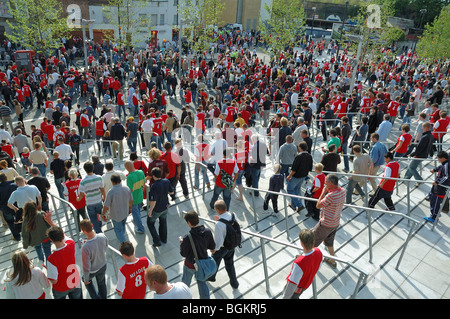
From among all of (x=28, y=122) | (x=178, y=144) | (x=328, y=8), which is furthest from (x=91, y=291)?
(x=328, y=8)

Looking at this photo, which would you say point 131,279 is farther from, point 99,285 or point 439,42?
point 439,42

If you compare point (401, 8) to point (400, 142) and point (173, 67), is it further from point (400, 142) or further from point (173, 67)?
point (400, 142)

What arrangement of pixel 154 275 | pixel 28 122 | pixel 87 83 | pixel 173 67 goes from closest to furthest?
pixel 154 275 → pixel 28 122 → pixel 87 83 → pixel 173 67

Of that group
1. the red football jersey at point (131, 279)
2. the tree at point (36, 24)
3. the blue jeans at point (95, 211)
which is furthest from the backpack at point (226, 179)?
the tree at point (36, 24)

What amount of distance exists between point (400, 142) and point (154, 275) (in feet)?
27.1

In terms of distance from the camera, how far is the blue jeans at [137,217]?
22.5 feet

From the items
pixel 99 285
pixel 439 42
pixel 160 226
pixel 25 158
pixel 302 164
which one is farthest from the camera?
pixel 439 42

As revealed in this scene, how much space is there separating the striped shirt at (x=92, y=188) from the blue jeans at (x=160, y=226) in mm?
1123

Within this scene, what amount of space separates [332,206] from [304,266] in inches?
70.6

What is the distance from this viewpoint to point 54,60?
2389 cm

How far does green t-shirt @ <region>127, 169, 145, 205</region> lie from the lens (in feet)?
21.7

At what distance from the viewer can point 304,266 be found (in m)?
4.07

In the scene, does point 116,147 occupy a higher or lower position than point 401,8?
lower

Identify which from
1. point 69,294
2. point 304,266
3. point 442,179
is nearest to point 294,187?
point 442,179
